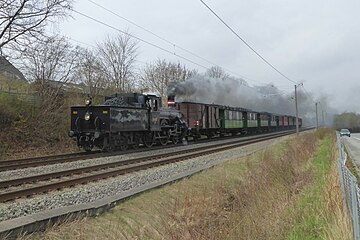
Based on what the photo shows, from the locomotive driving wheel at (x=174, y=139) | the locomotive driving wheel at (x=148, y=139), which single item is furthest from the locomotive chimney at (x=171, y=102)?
the locomotive driving wheel at (x=148, y=139)

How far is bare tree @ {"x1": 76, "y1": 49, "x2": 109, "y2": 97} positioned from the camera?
29984mm

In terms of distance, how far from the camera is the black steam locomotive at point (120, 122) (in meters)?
17.4

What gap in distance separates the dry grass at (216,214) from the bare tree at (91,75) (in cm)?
2190

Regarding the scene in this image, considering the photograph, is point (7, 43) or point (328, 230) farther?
point (7, 43)

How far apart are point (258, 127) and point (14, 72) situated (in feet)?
104

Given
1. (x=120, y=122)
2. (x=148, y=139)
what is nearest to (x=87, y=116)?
(x=120, y=122)

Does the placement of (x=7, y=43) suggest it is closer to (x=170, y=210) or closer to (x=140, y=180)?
(x=140, y=180)

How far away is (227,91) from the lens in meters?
44.4

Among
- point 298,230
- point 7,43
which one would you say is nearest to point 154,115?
point 7,43

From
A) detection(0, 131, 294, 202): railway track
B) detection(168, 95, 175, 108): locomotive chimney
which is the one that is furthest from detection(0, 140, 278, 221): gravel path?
detection(168, 95, 175, 108): locomotive chimney

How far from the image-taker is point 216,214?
7.16m

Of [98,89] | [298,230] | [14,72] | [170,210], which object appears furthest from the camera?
[98,89]

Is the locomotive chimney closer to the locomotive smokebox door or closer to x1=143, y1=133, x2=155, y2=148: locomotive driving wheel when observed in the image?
the locomotive smokebox door

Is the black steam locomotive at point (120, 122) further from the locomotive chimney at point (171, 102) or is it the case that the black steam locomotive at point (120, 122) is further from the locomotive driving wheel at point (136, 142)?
the locomotive chimney at point (171, 102)
